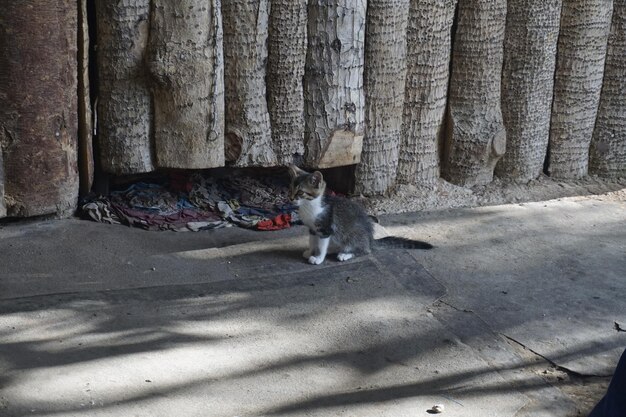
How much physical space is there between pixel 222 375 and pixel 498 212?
316cm

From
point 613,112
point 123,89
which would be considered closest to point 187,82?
point 123,89

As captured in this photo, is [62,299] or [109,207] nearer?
[62,299]

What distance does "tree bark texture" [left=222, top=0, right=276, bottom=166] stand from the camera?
5867 mm

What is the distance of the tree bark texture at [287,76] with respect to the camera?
5996mm

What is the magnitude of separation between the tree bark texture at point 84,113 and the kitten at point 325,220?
4.53ft

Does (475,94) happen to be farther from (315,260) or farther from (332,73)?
(315,260)

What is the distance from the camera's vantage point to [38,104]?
5543mm

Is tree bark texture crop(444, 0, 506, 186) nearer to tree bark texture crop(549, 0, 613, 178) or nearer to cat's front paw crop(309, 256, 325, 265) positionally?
tree bark texture crop(549, 0, 613, 178)

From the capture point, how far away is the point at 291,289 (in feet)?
17.2

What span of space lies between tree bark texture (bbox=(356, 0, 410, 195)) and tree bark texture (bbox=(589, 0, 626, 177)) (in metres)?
1.90

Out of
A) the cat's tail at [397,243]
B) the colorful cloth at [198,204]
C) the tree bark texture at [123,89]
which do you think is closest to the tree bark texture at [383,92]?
the colorful cloth at [198,204]

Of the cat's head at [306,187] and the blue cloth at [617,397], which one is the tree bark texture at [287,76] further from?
the blue cloth at [617,397]

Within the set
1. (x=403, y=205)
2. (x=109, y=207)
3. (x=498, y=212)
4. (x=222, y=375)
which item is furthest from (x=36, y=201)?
(x=498, y=212)

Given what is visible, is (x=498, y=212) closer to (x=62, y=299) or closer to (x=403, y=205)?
(x=403, y=205)
